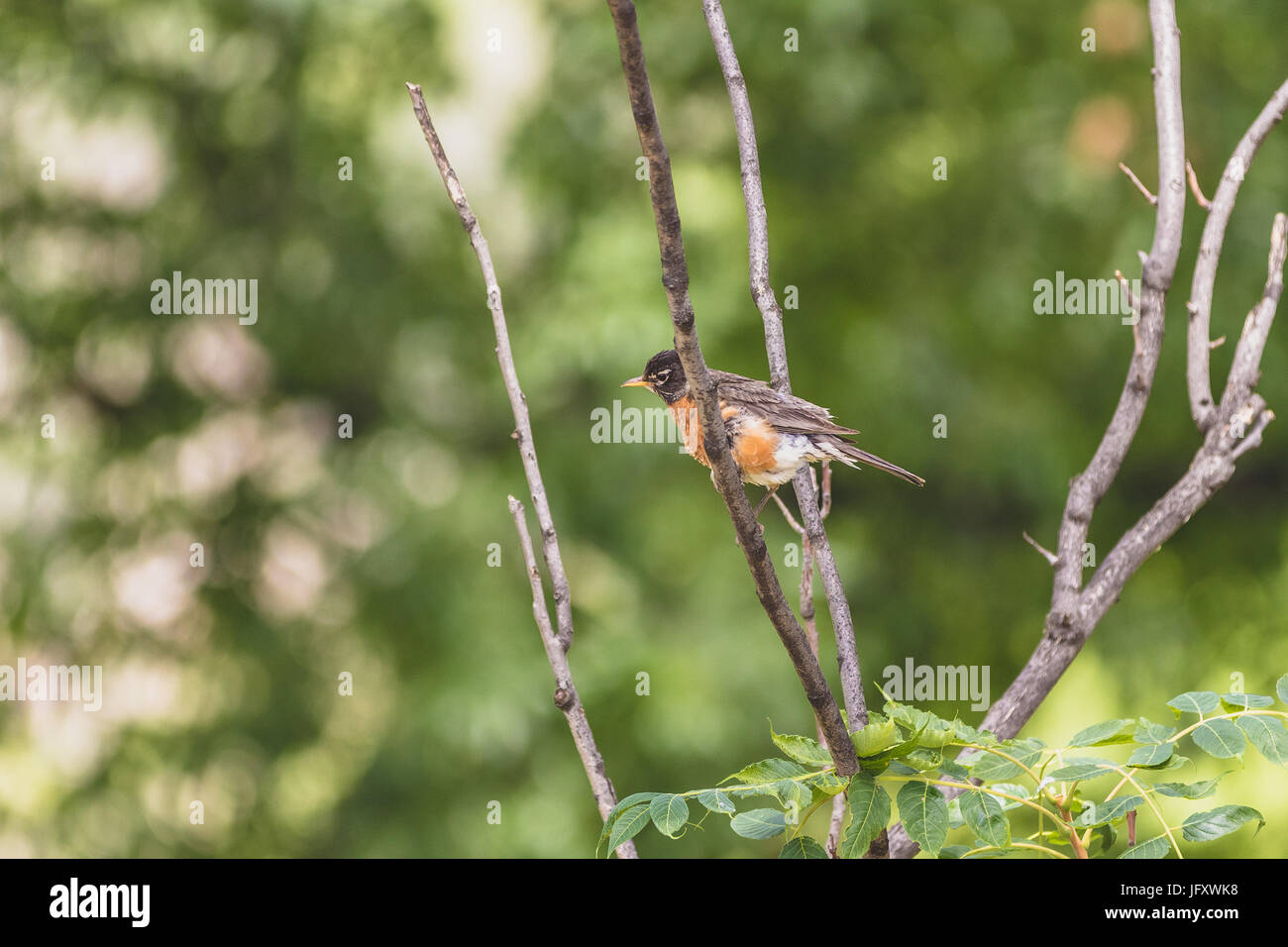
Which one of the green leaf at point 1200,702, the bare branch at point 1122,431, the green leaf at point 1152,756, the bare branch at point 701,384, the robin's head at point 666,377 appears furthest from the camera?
the robin's head at point 666,377

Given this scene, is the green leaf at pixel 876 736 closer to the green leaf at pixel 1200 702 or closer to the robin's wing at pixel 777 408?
the green leaf at pixel 1200 702

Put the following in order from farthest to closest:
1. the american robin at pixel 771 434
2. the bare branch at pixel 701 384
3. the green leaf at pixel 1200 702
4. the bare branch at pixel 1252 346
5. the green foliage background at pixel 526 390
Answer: the green foliage background at pixel 526 390 < the american robin at pixel 771 434 < the bare branch at pixel 1252 346 < the green leaf at pixel 1200 702 < the bare branch at pixel 701 384

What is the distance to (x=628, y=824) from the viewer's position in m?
1.53

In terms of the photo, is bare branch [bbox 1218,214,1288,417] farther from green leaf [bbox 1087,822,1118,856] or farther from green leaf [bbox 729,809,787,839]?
green leaf [bbox 729,809,787,839]

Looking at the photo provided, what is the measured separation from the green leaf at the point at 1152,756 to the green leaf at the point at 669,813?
554mm

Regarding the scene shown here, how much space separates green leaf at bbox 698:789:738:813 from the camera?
1.45 metres

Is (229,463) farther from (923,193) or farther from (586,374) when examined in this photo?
(923,193)

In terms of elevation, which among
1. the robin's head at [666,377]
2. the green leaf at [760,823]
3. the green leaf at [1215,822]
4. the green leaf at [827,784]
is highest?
the robin's head at [666,377]

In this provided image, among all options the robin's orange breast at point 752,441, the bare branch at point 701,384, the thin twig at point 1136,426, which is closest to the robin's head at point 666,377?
the robin's orange breast at point 752,441

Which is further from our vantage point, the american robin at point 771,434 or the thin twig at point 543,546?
the american robin at point 771,434

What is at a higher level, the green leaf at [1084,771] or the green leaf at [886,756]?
the green leaf at [886,756]

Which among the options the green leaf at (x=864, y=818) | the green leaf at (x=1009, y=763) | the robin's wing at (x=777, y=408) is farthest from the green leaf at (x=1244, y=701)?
the robin's wing at (x=777, y=408)

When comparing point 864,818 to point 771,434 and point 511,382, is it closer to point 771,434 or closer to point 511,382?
point 511,382

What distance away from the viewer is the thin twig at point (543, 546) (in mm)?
1958
